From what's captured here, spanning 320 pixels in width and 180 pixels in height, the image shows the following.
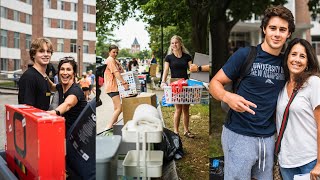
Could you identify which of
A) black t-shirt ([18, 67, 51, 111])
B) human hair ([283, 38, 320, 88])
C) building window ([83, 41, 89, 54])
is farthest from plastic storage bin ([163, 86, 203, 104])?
black t-shirt ([18, 67, 51, 111])

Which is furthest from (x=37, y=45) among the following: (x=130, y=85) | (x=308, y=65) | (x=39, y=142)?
(x=308, y=65)

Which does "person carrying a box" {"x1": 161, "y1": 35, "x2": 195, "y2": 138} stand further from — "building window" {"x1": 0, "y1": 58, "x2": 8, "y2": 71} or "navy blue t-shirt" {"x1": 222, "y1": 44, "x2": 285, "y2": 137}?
"building window" {"x1": 0, "y1": 58, "x2": 8, "y2": 71}

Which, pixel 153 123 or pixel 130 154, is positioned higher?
pixel 153 123

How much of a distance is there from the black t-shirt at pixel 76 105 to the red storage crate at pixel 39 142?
107mm

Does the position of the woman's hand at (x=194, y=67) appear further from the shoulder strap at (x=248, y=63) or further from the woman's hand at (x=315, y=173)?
the woman's hand at (x=315, y=173)

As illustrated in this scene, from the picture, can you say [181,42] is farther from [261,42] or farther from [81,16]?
[81,16]

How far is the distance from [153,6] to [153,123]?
673 millimetres

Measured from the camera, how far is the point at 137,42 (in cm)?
208

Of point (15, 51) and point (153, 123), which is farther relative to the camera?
point (153, 123)

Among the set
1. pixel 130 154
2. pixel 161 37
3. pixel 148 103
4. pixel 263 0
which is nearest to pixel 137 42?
pixel 161 37

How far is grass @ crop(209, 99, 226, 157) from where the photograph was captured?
2.14m

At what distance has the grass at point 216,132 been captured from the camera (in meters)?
2.14

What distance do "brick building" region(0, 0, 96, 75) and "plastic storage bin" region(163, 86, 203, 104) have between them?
755mm

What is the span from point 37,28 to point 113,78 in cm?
47
